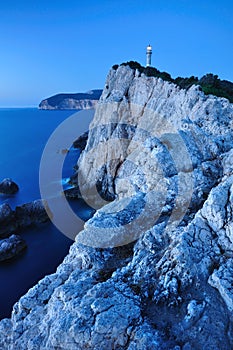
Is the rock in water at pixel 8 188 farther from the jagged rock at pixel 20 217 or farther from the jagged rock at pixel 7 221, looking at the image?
the jagged rock at pixel 7 221

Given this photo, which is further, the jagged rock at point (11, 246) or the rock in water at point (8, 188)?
the rock in water at point (8, 188)

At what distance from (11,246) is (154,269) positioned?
19.8 m

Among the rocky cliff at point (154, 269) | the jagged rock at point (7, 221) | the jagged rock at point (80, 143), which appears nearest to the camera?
the rocky cliff at point (154, 269)

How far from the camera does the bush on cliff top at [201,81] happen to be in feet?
72.7

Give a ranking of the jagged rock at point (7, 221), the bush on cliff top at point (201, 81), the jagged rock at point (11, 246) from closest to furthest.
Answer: the bush on cliff top at point (201, 81)
the jagged rock at point (11, 246)
the jagged rock at point (7, 221)

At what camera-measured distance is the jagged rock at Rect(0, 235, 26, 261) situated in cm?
2240

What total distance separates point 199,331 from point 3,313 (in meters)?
16.7

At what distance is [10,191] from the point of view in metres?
35.5

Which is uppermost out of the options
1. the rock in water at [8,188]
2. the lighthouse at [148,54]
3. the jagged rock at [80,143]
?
the lighthouse at [148,54]

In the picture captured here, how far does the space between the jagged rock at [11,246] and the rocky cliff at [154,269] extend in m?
16.3

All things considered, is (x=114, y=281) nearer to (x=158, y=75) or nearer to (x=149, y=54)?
(x=158, y=75)

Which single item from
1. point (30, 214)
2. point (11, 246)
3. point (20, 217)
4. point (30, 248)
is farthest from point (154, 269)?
point (30, 214)

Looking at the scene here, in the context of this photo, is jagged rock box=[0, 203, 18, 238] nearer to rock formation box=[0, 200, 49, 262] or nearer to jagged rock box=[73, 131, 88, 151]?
rock formation box=[0, 200, 49, 262]

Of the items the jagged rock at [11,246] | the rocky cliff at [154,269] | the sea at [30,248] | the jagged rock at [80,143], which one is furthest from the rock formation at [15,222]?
the jagged rock at [80,143]
